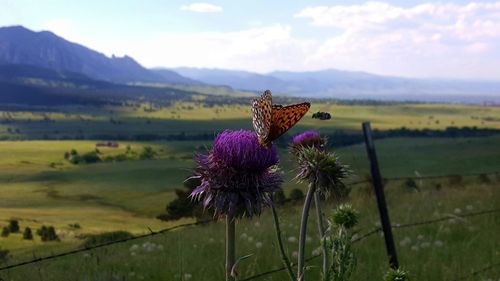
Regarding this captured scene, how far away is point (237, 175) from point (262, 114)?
808 millimetres

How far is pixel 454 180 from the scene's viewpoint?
97.1 feet

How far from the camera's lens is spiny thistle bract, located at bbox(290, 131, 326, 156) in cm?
575

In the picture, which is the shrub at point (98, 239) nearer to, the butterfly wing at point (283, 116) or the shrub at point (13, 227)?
the butterfly wing at point (283, 116)

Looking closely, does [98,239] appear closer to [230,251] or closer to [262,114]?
[230,251]

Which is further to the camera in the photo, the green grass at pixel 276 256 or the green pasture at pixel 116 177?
the green pasture at pixel 116 177

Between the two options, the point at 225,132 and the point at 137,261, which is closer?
the point at 225,132

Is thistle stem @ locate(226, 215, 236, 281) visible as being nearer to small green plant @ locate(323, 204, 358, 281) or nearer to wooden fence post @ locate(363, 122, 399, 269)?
small green plant @ locate(323, 204, 358, 281)

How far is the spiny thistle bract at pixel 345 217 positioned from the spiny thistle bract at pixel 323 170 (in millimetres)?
179

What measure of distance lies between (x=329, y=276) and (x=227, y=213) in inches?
37.7

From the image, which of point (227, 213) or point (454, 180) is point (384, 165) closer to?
point (454, 180)

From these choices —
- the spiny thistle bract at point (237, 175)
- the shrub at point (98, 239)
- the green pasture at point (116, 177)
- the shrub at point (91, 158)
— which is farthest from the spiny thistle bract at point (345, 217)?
the shrub at point (91, 158)

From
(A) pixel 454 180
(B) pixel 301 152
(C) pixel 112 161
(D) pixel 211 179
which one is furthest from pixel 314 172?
(C) pixel 112 161

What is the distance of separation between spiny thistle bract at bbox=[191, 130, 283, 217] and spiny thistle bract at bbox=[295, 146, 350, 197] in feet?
1.49

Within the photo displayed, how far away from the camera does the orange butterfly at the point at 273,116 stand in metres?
3.97
